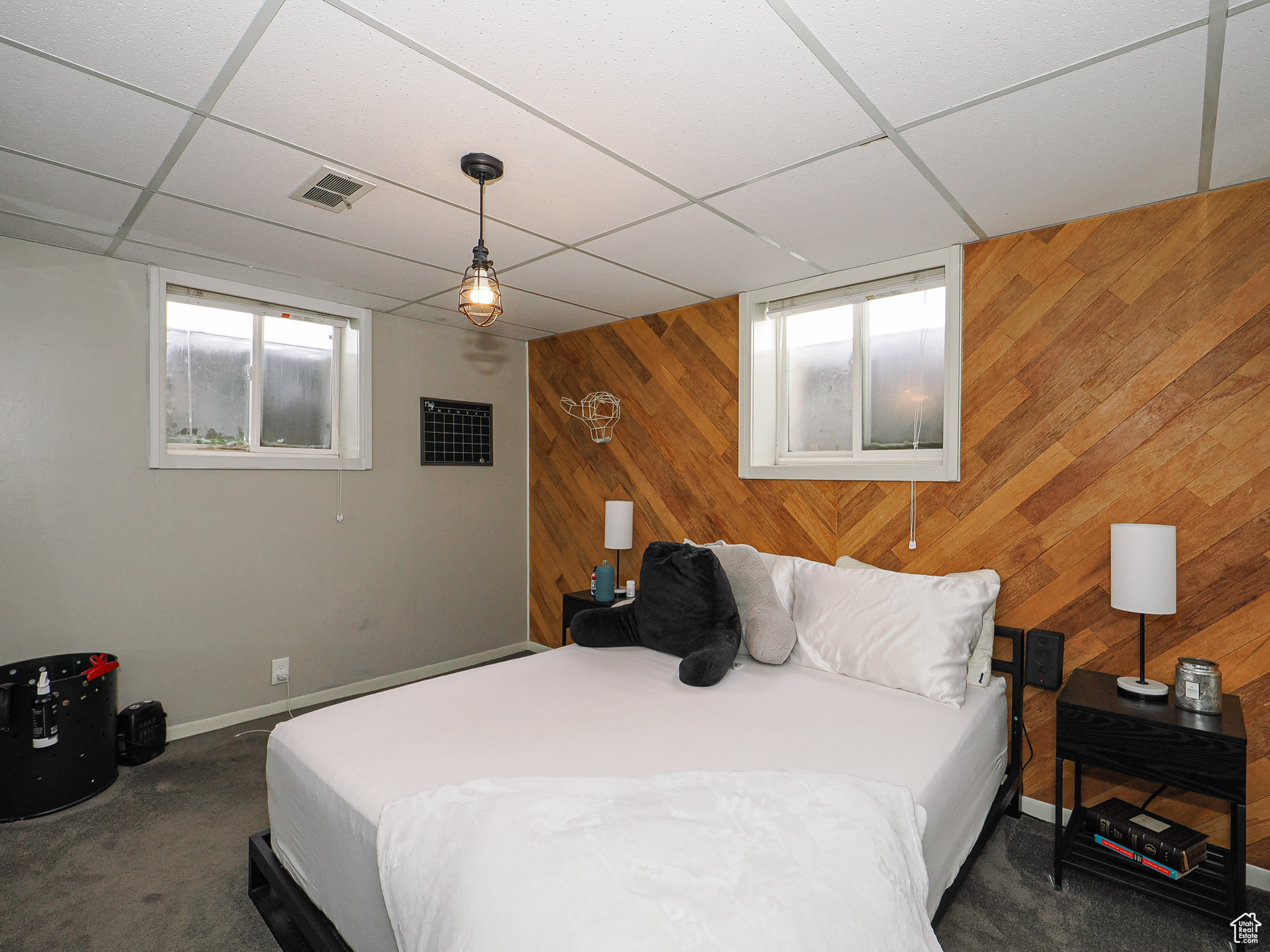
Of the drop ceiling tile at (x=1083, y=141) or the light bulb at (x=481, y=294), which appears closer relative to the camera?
the drop ceiling tile at (x=1083, y=141)

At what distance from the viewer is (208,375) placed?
132 inches

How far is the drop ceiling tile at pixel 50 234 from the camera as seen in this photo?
8.25 feet

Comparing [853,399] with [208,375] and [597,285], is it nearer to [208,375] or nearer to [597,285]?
[597,285]

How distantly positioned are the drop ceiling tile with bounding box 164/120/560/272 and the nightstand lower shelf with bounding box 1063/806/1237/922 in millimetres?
3083

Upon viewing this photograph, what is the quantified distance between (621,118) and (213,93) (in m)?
1.11

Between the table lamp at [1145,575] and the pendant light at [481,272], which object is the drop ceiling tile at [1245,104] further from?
the pendant light at [481,272]

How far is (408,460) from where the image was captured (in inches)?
160

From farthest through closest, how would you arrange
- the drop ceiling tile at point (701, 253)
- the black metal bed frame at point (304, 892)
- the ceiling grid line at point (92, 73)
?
the drop ceiling tile at point (701, 253) < the black metal bed frame at point (304, 892) < the ceiling grid line at point (92, 73)

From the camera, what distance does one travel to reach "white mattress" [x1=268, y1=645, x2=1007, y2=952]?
63.1 inches

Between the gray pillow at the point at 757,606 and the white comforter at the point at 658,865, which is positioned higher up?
the gray pillow at the point at 757,606

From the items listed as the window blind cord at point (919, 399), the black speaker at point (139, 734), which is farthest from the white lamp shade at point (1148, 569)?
the black speaker at point (139, 734)

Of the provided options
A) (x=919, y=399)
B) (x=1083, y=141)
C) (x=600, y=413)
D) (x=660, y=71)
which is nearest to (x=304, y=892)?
(x=660, y=71)

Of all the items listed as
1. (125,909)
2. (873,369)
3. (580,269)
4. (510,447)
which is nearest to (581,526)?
(510,447)

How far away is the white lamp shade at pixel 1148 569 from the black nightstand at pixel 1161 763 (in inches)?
13.2
